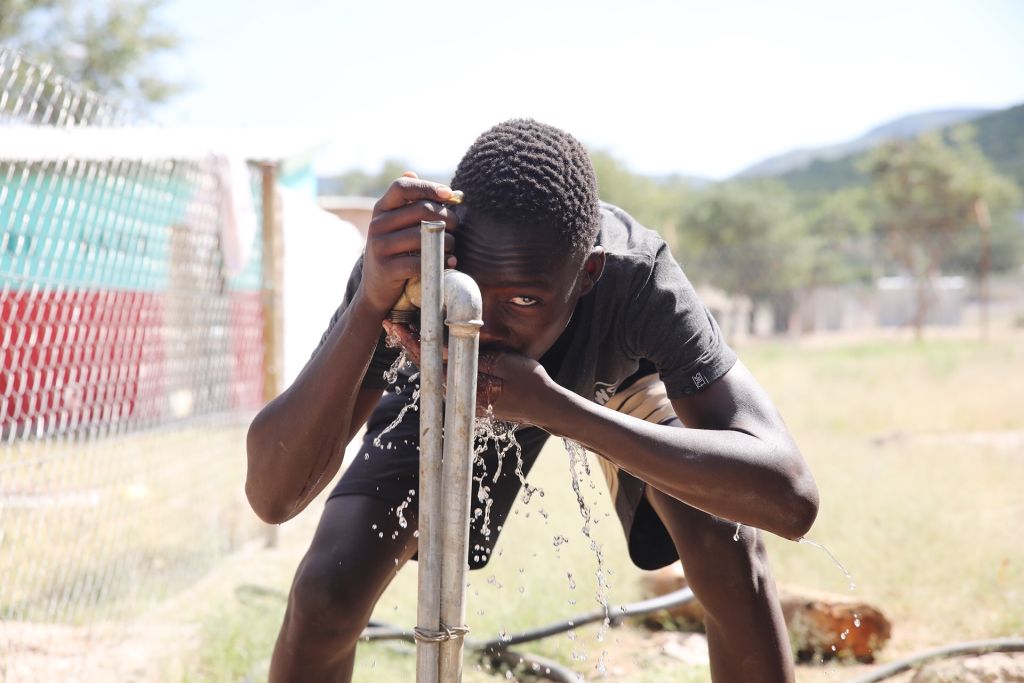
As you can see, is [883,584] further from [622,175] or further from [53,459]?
[622,175]

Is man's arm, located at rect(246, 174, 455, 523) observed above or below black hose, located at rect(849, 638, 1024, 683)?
above

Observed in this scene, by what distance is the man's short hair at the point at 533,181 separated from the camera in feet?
Result: 6.08

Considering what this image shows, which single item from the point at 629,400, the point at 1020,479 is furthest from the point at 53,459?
the point at 1020,479

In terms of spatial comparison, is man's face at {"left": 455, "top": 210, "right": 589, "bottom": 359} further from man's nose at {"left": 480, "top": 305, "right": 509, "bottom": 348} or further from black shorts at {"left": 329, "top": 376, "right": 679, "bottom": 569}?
black shorts at {"left": 329, "top": 376, "right": 679, "bottom": 569}

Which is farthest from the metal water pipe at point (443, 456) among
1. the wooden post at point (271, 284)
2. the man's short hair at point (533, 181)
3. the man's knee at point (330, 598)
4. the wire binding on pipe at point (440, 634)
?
the wooden post at point (271, 284)

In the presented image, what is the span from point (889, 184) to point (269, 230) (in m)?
34.8

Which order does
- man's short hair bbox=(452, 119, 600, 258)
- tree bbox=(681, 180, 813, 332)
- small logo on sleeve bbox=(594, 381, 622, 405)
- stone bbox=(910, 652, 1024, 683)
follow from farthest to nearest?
tree bbox=(681, 180, 813, 332), stone bbox=(910, 652, 1024, 683), small logo on sleeve bbox=(594, 381, 622, 405), man's short hair bbox=(452, 119, 600, 258)

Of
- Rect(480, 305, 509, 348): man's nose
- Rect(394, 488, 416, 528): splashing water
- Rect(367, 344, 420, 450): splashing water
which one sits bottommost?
Rect(394, 488, 416, 528): splashing water

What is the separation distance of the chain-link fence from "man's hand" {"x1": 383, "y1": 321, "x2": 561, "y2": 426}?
224cm

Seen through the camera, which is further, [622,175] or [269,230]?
[622,175]

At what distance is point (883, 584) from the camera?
4.78 metres

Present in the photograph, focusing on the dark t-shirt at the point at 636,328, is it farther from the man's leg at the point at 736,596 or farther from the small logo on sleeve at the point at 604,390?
the man's leg at the point at 736,596

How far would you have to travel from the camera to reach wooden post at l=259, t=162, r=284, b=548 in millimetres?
5766

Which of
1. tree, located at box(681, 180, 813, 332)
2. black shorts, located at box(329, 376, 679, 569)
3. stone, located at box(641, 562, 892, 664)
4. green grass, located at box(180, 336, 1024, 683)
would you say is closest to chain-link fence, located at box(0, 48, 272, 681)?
green grass, located at box(180, 336, 1024, 683)
